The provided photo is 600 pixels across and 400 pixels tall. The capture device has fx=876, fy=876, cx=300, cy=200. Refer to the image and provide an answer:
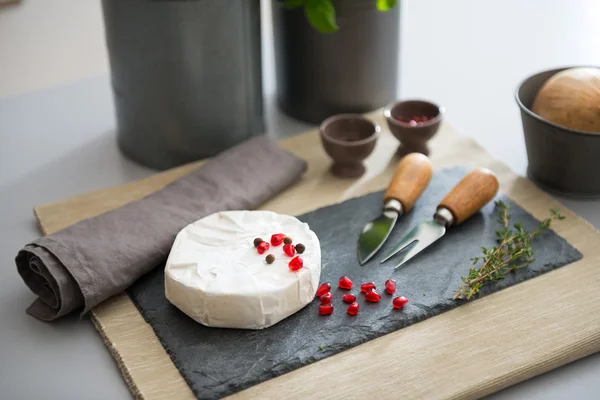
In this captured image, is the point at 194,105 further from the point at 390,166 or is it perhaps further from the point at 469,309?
the point at 469,309

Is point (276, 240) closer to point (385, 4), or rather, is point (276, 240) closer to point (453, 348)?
point (453, 348)

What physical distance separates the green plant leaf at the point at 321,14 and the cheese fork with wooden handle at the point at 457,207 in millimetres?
390

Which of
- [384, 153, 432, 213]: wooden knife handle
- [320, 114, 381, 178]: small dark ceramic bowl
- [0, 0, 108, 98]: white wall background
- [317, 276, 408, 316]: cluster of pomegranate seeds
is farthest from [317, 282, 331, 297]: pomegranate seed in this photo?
[0, 0, 108, 98]: white wall background

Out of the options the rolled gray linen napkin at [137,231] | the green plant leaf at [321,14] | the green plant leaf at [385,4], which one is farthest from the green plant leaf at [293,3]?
the rolled gray linen napkin at [137,231]

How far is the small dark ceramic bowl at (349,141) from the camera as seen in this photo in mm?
1660

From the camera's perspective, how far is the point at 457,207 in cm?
152

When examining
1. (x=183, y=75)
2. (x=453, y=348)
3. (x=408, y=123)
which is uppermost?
(x=183, y=75)

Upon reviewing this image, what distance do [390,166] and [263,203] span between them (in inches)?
10.9

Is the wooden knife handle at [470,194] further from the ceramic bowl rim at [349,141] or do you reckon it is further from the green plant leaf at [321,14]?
the green plant leaf at [321,14]

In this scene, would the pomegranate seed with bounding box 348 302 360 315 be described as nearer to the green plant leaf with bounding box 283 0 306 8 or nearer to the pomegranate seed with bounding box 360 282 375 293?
the pomegranate seed with bounding box 360 282 375 293

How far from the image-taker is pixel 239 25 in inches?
64.7

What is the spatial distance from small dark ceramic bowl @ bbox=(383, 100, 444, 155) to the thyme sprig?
0.24 m

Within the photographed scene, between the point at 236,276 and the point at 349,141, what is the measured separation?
51 centimetres

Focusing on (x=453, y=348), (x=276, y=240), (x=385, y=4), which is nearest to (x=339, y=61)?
(x=385, y=4)
